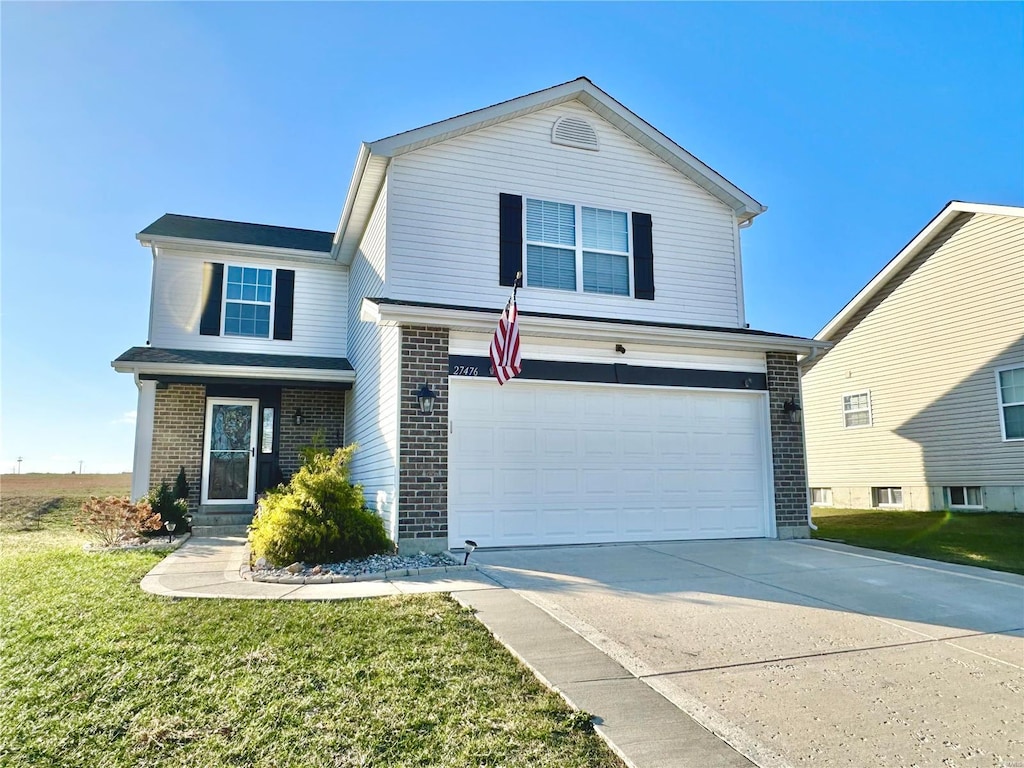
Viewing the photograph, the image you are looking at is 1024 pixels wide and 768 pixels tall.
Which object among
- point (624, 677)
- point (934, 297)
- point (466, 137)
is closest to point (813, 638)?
point (624, 677)

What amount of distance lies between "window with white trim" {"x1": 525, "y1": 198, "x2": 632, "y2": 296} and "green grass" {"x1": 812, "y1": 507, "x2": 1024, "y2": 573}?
5543 millimetres

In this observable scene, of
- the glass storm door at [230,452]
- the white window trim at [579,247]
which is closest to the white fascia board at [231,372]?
the glass storm door at [230,452]

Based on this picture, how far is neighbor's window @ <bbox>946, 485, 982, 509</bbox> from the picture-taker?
14938 millimetres

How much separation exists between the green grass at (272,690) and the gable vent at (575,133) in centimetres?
851

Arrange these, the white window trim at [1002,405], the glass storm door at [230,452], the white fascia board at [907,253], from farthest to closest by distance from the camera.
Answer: the white fascia board at [907,253], the white window trim at [1002,405], the glass storm door at [230,452]

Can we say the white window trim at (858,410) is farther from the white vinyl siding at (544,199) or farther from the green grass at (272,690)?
the green grass at (272,690)

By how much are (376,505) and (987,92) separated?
17244 mm

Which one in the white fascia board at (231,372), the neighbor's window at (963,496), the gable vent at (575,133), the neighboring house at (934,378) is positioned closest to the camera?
the gable vent at (575,133)

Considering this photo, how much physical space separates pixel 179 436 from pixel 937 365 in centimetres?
1709

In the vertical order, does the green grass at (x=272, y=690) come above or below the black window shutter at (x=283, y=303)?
below

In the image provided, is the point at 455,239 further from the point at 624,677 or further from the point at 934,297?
the point at 934,297

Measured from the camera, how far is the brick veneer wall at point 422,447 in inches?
338

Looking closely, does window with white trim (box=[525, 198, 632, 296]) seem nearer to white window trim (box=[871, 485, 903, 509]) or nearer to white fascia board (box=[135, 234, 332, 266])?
white fascia board (box=[135, 234, 332, 266])

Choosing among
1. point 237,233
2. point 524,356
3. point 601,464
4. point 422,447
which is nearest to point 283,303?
point 237,233
